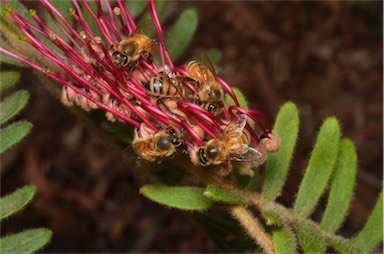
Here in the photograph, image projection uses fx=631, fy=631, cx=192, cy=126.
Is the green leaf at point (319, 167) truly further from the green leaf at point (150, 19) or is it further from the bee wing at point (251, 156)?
the green leaf at point (150, 19)

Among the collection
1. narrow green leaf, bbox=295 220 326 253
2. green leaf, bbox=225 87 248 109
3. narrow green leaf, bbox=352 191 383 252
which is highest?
green leaf, bbox=225 87 248 109

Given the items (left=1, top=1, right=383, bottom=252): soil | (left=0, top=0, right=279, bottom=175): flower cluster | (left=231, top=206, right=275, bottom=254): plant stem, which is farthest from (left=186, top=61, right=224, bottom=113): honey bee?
(left=1, top=1, right=383, bottom=252): soil

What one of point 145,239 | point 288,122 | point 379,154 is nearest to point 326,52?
point 379,154

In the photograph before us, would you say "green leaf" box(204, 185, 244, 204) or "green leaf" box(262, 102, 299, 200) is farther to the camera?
"green leaf" box(262, 102, 299, 200)

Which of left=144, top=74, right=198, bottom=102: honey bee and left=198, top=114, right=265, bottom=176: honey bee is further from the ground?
left=144, top=74, right=198, bottom=102: honey bee

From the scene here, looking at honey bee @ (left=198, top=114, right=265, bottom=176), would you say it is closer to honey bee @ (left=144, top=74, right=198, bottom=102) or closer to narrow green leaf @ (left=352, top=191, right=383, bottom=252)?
honey bee @ (left=144, top=74, right=198, bottom=102)

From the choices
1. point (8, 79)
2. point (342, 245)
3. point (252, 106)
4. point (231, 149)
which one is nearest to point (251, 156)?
point (231, 149)
